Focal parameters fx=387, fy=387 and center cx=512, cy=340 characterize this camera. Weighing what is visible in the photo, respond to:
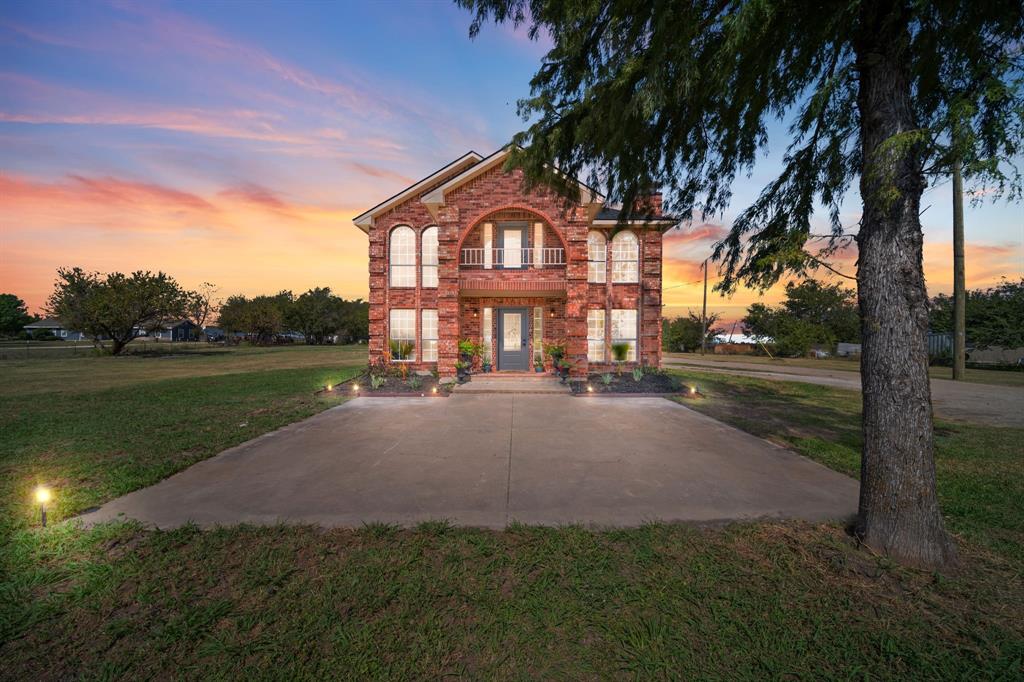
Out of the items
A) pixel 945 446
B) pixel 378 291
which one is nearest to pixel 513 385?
pixel 378 291

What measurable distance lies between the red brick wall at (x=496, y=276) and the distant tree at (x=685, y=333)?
97.4ft

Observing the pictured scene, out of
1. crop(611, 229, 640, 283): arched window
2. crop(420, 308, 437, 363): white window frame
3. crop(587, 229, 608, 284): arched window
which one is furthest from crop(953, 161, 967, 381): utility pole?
crop(420, 308, 437, 363): white window frame

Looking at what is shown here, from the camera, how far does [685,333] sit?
43062mm

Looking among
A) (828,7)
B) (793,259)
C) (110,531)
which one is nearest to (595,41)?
(828,7)

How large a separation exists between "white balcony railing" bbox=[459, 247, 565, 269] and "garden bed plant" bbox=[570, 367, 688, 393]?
470 cm

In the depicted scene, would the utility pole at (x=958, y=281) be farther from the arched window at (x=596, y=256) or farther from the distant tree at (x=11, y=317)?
the distant tree at (x=11, y=317)

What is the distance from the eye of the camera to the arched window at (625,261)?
15.4 m

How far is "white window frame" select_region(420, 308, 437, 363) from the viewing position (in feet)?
51.6

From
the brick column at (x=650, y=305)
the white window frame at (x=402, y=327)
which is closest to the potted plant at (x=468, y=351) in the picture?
the white window frame at (x=402, y=327)

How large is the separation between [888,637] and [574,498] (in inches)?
102

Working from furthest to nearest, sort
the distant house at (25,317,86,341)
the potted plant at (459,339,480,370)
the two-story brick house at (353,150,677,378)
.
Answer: the distant house at (25,317,86,341) → the two-story brick house at (353,150,677,378) → the potted plant at (459,339,480,370)

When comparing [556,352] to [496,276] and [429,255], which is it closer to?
[496,276]

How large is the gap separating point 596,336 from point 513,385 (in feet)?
15.1

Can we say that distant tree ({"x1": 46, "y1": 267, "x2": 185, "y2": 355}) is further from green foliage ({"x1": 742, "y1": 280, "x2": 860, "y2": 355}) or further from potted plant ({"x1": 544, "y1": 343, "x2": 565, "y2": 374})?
green foliage ({"x1": 742, "y1": 280, "x2": 860, "y2": 355})
